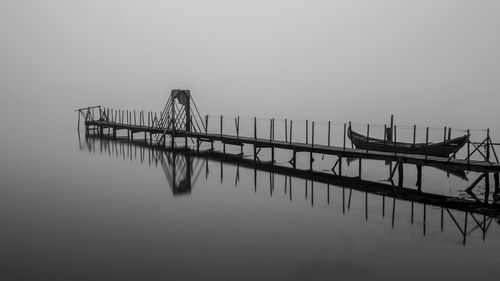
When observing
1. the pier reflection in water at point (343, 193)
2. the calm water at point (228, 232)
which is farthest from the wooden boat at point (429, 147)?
the pier reflection in water at point (343, 193)

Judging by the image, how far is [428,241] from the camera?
12812 mm

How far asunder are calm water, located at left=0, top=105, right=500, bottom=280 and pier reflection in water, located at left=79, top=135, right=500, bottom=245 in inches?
4.1

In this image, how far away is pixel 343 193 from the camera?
19516 mm

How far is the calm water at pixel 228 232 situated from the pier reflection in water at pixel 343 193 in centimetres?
10

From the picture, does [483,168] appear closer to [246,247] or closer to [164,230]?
[246,247]

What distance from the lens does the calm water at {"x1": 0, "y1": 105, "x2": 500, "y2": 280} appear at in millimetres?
10805

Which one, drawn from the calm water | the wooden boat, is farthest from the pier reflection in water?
the wooden boat

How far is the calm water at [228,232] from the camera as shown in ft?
35.4

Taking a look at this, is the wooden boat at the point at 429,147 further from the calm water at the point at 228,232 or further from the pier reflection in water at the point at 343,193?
the pier reflection in water at the point at 343,193

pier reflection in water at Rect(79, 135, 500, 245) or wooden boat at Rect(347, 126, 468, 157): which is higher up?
wooden boat at Rect(347, 126, 468, 157)

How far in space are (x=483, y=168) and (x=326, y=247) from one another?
913 centimetres

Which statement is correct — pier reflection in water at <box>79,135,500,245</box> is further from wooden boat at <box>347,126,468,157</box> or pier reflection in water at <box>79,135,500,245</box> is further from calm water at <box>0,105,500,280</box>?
wooden boat at <box>347,126,468,157</box>

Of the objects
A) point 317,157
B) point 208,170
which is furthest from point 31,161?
point 317,157

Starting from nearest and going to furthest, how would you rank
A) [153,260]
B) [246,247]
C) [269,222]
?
[153,260]
[246,247]
[269,222]
